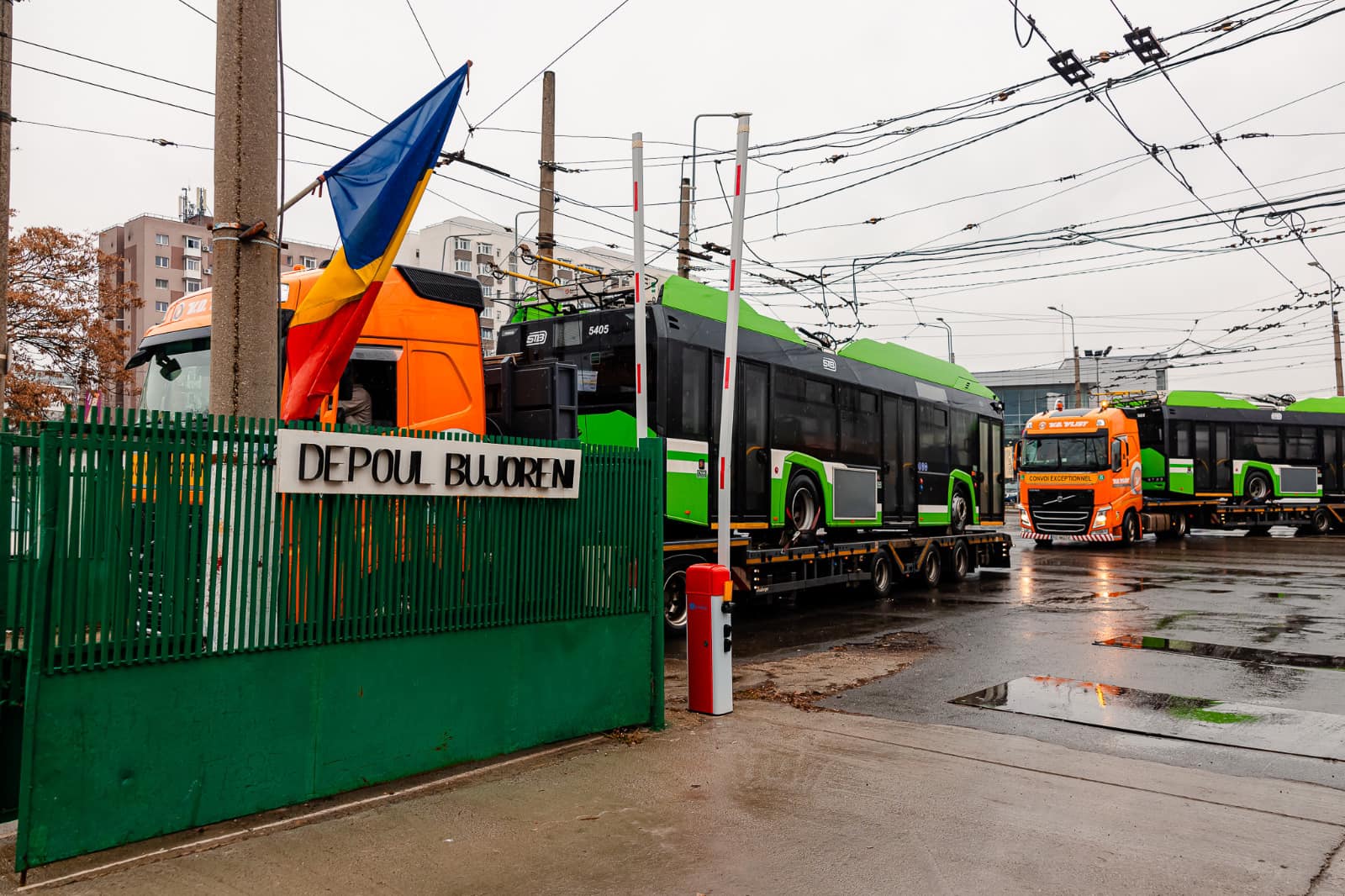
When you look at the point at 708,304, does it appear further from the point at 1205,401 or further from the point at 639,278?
→ the point at 1205,401

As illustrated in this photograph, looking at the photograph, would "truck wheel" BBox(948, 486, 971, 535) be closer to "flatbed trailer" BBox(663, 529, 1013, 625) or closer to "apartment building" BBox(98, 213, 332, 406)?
"flatbed trailer" BBox(663, 529, 1013, 625)

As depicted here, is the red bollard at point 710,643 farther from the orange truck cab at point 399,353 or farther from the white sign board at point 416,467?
the orange truck cab at point 399,353

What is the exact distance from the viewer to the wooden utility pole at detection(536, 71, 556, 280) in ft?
52.8

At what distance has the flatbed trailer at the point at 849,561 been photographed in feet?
39.5

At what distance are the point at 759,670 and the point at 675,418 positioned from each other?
3265mm

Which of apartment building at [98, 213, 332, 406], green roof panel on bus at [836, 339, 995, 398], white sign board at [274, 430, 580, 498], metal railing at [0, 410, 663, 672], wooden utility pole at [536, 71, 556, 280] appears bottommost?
metal railing at [0, 410, 663, 672]

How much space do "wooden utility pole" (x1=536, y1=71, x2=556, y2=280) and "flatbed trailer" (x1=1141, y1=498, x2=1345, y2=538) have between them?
77.0ft

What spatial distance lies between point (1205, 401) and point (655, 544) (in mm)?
31709

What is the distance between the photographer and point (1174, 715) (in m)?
7.95

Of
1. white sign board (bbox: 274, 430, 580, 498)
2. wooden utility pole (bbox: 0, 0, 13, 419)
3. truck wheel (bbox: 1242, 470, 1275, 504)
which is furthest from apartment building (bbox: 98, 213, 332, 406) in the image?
white sign board (bbox: 274, 430, 580, 498)

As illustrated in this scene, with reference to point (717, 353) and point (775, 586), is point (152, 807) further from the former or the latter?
point (775, 586)

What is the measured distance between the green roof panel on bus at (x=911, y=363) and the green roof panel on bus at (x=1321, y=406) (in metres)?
20.6

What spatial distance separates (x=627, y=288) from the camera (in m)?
12.2

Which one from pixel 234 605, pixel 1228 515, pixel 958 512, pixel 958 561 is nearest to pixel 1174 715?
pixel 234 605
